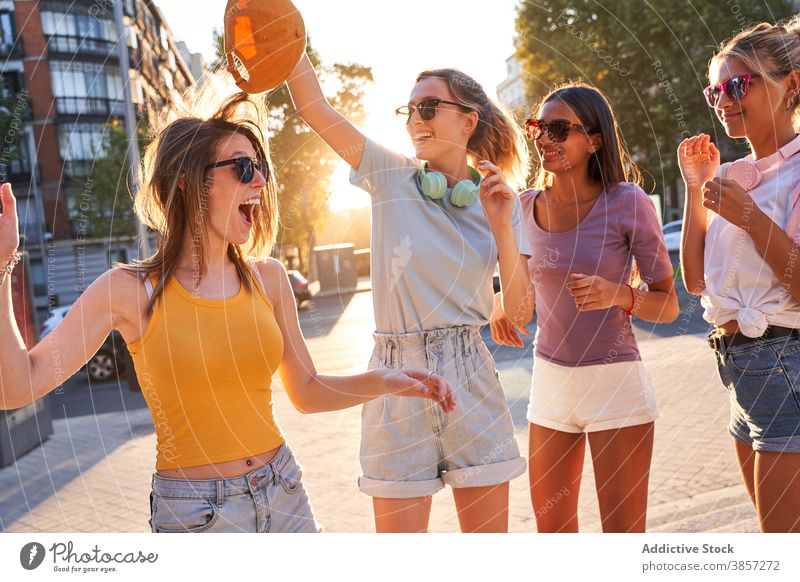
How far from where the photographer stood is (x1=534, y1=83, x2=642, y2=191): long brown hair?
114 inches

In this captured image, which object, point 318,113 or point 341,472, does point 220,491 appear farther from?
point 341,472

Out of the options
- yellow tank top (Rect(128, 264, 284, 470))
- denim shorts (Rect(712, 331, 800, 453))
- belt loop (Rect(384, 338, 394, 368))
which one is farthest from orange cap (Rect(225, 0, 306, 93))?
denim shorts (Rect(712, 331, 800, 453))

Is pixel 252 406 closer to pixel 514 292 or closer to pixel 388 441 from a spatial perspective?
pixel 388 441

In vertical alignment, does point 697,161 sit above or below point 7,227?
above

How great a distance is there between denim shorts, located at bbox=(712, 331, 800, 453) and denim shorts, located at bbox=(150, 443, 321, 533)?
A: 4.91 feet

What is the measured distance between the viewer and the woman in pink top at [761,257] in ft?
8.07

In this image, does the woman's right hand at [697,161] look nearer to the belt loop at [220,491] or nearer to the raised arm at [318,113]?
the raised arm at [318,113]

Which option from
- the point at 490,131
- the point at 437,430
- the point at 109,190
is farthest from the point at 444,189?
the point at 109,190

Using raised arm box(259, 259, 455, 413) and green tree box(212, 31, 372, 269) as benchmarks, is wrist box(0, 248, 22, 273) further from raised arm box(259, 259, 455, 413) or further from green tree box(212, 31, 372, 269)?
green tree box(212, 31, 372, 269)

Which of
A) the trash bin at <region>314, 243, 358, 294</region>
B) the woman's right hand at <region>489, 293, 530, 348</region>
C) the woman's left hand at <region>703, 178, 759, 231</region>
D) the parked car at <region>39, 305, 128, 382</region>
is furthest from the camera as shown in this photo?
the parked car at <region>39, 305, 128, 382</region>

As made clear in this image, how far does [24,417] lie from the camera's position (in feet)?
26.1

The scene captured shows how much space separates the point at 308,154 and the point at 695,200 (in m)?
1.47

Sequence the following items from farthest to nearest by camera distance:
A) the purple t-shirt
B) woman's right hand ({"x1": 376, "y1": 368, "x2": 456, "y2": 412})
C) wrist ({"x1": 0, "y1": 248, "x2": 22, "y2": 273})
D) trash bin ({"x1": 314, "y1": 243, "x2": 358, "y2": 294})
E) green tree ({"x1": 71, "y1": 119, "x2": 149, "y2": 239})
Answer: green tree ({"x1": 71, "y1": 119, "x2": 149, "y2": 239})
trash bin ({"x1": 314, "y1": 243, "x2": 358, "y2": 294})
the purple t-shirt
woman's right hand ({"x1": 376, "y1": 368, "x2": 456, "y2": 412})
wrist ({"x1": 0, "y1": 248, "x2": 22, "y2": 273})

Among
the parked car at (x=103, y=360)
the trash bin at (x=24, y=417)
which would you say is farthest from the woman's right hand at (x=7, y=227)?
the parked car at (x=103, y=360)
